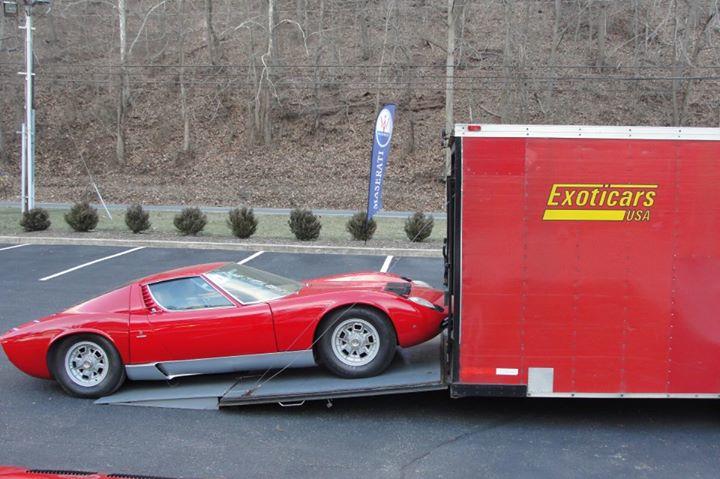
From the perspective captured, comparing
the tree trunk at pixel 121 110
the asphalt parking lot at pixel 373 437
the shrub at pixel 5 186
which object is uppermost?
the tree trunk at pixel 121 110

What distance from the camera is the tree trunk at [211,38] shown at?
3844 cm

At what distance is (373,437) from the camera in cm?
514

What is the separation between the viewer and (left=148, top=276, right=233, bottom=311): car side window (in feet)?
19.5

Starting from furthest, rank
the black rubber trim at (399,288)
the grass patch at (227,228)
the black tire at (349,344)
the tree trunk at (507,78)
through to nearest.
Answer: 1. the tree trunk at (507,78)
2. the grass patch at (227,228)
3. the black rubber trim at (399,288)
4. the black tire at (349,344)

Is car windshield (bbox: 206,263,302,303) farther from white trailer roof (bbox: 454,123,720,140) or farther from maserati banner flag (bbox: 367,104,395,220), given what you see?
maserati banner flag (bbox: 367,104,395,220)

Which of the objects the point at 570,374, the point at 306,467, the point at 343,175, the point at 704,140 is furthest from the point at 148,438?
the point at 343,175

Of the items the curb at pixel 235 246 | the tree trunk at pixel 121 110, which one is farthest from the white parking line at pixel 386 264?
the tree trunk at pixel 121 110

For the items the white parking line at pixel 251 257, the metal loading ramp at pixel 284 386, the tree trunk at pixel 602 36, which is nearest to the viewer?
the metal loading ramp at pixel 284 386

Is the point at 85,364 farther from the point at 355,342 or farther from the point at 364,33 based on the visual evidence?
the point at 364,33

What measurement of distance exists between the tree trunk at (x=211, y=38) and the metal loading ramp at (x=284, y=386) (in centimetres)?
3596

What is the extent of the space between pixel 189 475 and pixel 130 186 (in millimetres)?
30994

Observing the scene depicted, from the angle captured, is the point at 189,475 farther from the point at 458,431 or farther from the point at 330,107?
the point at 330,107

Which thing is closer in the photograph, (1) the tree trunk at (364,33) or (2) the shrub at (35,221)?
(2) the shrub at (35,221)

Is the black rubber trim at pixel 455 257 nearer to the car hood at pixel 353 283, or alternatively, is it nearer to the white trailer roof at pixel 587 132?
the white trailer roof at pixel 587 132
